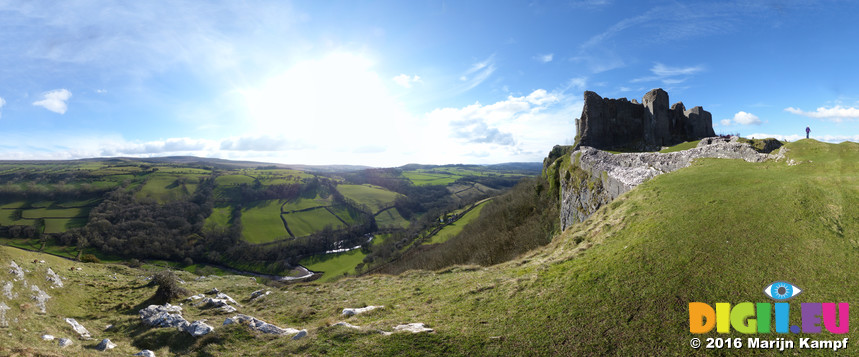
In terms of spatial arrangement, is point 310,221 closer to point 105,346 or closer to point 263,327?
point 105,346

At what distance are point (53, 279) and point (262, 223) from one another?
94.9m

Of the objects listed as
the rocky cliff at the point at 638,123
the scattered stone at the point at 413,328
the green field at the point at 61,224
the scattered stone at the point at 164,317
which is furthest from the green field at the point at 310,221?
the scattered stone at the point at 413,328

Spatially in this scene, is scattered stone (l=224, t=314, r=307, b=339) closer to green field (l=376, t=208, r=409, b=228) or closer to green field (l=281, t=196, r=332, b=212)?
green field (l=376, t=208, r=409, b=228)

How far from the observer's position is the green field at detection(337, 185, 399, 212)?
13400 centimetres

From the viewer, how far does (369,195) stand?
14312 centimetres

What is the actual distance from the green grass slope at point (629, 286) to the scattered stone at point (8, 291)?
2.17 metres

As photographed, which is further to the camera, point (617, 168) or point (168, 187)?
point (168, 187)

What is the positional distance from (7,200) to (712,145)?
173228 mm

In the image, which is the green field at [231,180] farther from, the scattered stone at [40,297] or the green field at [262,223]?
the scattered stone at [40,297]

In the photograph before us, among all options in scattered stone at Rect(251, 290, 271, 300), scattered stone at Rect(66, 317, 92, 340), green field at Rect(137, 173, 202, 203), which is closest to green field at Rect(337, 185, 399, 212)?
green field at Rect(137, 173, 202, 203)

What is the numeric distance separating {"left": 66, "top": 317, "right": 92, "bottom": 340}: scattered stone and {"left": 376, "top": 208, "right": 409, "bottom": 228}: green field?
10386 centimetres

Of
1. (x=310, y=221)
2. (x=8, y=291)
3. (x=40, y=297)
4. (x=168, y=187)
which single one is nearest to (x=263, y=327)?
(x=8, y=291)

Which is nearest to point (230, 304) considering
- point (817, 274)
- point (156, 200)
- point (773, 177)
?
point (817, 274)

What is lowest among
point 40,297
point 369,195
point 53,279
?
point 369,195
